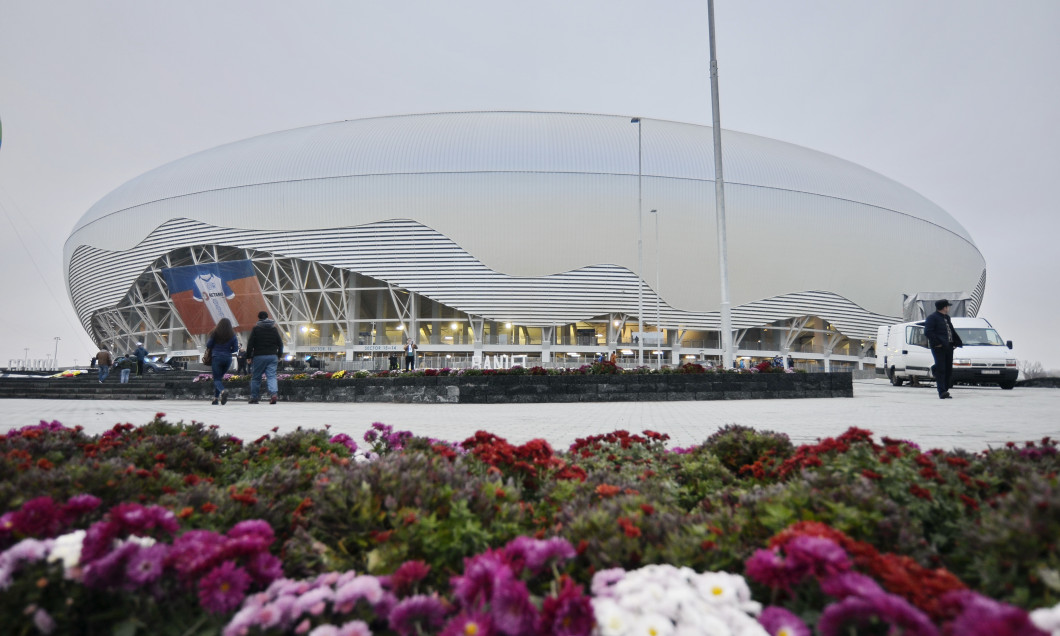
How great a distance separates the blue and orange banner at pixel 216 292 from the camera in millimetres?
44500

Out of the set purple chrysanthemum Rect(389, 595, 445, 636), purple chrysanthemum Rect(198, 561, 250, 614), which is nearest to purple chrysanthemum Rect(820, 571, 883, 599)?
purple chrysanthemum Rect(389, 595, 445, 636)

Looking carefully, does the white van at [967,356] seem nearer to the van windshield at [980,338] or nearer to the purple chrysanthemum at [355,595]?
the van windshield at [980,338]

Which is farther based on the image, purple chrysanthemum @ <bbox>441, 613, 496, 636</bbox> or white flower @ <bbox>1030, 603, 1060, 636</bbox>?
purple chrysanthemum @ <bbox>441, 613, 496, 636</bbox>

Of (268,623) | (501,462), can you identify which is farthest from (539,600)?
(501,462)

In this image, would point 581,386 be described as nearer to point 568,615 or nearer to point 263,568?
point 263,568

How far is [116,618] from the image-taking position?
125 cm

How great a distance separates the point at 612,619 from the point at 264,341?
12205 millimetres

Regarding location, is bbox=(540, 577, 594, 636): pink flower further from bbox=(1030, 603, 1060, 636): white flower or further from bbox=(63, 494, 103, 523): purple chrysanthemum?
bbox=(63, 494, 103, 523): purple chrysanthemum

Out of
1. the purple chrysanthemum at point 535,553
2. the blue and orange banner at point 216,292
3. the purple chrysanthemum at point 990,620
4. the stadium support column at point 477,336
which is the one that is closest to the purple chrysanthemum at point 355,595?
the purple chrysanthemum at point 535,553

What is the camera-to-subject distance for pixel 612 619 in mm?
1128

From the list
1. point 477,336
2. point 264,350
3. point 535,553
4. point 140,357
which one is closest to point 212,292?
point 140,357

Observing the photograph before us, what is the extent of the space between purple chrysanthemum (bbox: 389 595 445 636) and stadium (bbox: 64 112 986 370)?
38.8 m

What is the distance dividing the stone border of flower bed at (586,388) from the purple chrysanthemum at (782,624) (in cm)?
1209

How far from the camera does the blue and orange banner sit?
44.5m
